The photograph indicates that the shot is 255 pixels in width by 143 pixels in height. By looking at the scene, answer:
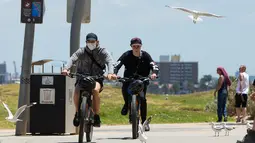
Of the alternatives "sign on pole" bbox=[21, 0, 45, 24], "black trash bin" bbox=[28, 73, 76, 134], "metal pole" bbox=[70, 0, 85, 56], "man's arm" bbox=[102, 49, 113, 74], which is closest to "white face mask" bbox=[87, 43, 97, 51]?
"man's arm" bbox=[102, 49, 113, 74]

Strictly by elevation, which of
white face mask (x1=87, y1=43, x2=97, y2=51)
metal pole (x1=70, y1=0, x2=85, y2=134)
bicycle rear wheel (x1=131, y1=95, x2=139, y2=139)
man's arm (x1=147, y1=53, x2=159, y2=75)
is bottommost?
bicycle rear wheel (x1=131, y1=95, x2=139, y2=139)

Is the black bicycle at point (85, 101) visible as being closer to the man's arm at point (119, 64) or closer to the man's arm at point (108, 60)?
the man's arm at point (108, 60)

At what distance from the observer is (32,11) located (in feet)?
47.8

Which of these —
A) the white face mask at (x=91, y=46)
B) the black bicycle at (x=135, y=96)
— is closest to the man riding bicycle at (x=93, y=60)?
the white face mask at (x=91, y=46)

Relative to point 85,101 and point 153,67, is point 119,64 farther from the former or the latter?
point 85,101

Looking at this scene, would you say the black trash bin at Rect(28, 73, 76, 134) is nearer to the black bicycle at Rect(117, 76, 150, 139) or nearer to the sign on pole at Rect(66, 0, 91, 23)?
the sign on pole at Rect(66, 0, 91, 23)

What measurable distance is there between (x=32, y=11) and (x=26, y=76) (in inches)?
53.0

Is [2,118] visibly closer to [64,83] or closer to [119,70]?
[64,83]

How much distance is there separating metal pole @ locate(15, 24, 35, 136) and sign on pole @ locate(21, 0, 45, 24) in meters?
0.34

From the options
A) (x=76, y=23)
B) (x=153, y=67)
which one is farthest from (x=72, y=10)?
(x=153, y=67)

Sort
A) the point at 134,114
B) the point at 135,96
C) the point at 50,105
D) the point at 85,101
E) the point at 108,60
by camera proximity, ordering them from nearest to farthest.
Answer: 1. the point at 85,101
2. the point at 108,60
3. the point at 134,114
4. the point at 135,96
5. the point at 50,105

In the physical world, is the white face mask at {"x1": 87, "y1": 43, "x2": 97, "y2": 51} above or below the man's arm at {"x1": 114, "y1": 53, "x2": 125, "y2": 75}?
above

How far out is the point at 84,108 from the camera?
11469 millimetres

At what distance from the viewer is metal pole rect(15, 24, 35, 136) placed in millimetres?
14906
